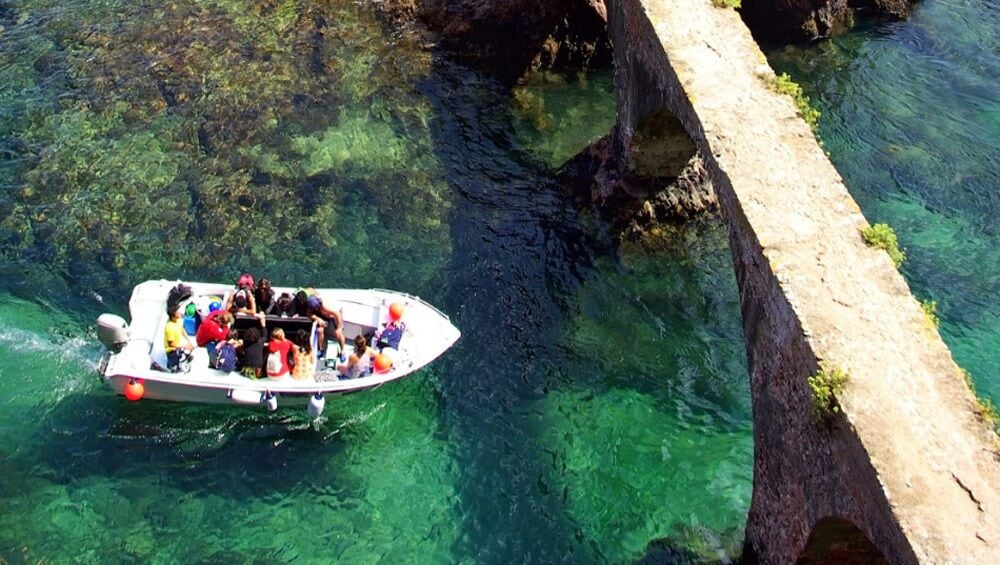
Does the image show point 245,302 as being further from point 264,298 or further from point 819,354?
point 819,354

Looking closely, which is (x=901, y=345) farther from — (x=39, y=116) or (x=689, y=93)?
(x=39, y=116)

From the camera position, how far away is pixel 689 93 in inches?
678

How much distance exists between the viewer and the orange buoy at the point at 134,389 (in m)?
17.5

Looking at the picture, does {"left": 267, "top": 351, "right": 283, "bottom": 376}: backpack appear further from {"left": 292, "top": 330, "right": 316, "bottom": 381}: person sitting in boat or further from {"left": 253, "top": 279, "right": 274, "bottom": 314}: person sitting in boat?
{"left": 253, "top": 279, "right": 274, "bottom": 314}: person sitting in boat

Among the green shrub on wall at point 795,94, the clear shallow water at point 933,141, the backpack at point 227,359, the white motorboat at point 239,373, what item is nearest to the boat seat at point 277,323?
the white motorboat at point 239,373

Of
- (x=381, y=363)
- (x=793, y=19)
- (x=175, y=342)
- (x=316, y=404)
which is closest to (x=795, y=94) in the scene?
(x=381, y=363)

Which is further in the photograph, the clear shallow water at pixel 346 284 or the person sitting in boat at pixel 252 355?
the person sitting in boat at pixel 252 355

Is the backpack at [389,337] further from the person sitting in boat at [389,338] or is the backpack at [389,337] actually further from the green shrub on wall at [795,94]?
the green shrub on wall at [795,94]

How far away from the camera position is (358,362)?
18.0 metres

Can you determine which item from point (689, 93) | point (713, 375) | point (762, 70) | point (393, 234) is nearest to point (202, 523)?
point (393, 234)

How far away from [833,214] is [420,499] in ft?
27.5

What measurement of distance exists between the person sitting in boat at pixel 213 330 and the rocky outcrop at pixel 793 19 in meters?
17.1

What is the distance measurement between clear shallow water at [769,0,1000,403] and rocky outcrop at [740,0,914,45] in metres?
0.49

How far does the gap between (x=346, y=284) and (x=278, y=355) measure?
320cm
